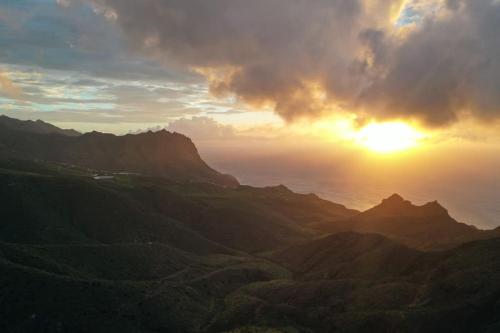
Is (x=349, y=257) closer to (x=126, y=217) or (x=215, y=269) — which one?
(x=215, y=269)

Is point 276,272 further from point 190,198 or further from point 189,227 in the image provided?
A: point 190,198

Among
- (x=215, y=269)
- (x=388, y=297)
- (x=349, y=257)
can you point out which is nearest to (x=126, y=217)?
(x=215, y=269)

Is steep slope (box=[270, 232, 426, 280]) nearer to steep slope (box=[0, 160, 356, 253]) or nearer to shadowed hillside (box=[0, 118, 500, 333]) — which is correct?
shadowed hillside (box=[0, 118, 500, 333])

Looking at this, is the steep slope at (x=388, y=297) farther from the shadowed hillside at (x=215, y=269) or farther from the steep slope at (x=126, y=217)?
the steep slope at (x=126, y=217)

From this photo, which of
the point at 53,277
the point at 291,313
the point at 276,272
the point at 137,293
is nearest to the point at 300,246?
the point at 276,272

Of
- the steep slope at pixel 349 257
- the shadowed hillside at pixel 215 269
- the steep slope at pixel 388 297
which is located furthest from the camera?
the steep slope at pixel 349 257

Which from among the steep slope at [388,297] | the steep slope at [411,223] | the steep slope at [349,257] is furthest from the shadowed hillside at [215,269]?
the steep slope at [411,223]

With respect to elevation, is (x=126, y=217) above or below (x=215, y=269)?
above

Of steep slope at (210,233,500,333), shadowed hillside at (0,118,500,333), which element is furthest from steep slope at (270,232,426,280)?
shadowed hillside at (0,118,500,333)

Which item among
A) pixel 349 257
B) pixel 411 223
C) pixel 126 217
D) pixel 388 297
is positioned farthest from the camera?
pixel 411 223

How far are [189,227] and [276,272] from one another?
150 feet

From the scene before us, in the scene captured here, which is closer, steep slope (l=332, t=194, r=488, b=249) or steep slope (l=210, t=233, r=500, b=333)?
steep slope (l=210, t=233, r=500, b=333)

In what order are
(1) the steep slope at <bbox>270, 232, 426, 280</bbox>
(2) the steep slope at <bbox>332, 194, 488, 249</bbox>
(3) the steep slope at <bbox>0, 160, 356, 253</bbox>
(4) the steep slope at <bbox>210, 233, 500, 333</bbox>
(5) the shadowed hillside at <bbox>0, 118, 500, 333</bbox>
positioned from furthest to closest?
1. (2) the steep slope at <bbox>332, 194, 488, 249</bbox>
2. (3) the steep slope at <bbox>0, 160, 356, 253</bbox>
3. (1) the steep slope at <bbox>270, 232, 426, 280</bbox>
4. (5) the shadowed hillside at <bbox>0, 118, 500, 333</bbox>
5. (4) the steep slope at <bbox>210, 233, 500, 333</bbox>

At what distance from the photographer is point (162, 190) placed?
182875 mm
